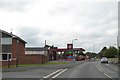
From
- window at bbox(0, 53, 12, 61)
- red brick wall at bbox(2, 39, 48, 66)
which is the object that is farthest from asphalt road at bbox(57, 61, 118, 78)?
red brick wall at bbox(2, 39, 48, 66)

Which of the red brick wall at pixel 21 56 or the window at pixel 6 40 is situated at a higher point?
the window at pixel 6 40

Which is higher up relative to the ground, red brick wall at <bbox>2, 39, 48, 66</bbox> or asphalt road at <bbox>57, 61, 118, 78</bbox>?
red brick wall at <bbox>2, 39, 48, 66</bbox>

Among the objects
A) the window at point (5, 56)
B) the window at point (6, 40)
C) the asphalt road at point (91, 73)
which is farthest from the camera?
the window at point (6, 40)

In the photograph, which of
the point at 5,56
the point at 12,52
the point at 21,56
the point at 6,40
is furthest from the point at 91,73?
the point at 21,56

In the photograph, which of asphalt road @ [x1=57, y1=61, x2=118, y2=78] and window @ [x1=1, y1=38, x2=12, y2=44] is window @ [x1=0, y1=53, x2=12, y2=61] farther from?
asphalt road @ [x1=57, y1=61, x2=118, y2=78]

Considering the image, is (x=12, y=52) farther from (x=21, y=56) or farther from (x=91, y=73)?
(x=91, y=73)

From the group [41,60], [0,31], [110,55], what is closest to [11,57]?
[0,31]

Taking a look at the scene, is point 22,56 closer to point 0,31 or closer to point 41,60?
point 41,60

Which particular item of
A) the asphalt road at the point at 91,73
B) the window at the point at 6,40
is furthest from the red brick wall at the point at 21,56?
the asphalt road at the point at 91,73

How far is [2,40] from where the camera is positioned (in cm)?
5128

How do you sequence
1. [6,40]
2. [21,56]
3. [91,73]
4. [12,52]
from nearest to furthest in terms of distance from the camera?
1. [91,73]
2. [6,40]
3. [12,52]
4. [21,56]

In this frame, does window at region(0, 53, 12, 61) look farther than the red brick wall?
No

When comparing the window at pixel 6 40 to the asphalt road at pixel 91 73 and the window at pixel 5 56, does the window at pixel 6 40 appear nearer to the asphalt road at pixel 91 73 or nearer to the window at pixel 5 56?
the window at pixel 5 56

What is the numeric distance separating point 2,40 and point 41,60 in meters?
11.1
